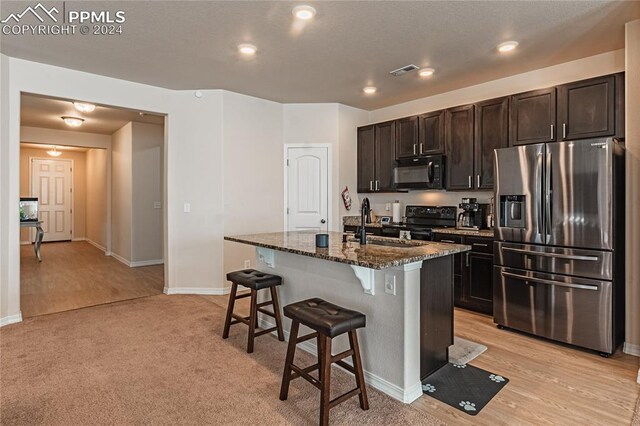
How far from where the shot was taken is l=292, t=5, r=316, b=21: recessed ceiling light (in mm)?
2652

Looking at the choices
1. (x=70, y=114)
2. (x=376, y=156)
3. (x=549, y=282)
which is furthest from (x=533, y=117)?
(x=70, y=114)

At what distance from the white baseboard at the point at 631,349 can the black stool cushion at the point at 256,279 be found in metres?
2.90

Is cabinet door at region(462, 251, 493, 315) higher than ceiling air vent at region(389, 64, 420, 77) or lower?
lower

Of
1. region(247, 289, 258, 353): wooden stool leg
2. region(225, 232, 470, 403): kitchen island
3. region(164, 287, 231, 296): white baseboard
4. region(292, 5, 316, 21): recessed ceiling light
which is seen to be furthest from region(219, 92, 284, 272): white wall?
region(292, 5, 316, 21): recessed ceiling light

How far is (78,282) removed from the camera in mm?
5414

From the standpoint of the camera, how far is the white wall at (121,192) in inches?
267

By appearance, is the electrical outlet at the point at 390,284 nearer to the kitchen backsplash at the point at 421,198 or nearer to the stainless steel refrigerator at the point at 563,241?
the stainless steel refrigerator at the point at 563,241

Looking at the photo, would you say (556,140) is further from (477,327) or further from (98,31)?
(98,31)

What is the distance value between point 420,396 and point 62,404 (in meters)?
2.21

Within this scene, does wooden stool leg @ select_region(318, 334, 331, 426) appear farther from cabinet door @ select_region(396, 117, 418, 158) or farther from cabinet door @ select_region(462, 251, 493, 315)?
cabinet door @ select_region(396, 117, 418, 158)

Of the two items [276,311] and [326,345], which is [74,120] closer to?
[276,311]

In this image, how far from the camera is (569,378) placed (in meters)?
2.53

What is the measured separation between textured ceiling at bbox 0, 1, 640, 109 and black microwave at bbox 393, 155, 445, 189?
95 cm

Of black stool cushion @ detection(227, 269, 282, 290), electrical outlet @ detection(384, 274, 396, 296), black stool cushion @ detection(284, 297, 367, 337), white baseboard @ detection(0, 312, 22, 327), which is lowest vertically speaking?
white baseboard @ detection(0, 312, 22, 327)
